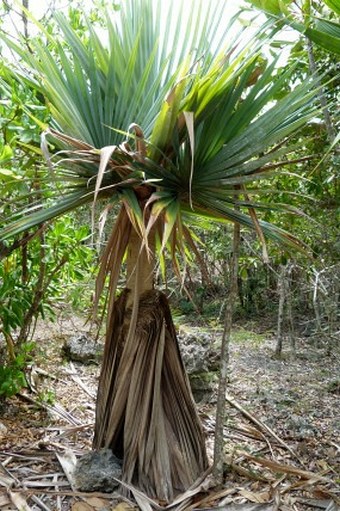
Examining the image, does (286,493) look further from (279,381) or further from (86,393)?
(279,381)

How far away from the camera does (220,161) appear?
2025 millimetres

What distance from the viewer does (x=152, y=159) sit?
2.03 m

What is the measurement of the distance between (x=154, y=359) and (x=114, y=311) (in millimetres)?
316

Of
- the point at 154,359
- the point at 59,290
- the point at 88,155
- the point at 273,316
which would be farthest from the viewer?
the point at 273,316

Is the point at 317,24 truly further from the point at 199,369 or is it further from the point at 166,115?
the point at 199,369

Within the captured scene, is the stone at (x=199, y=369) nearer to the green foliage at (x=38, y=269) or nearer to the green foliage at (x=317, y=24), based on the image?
the green foliage at (x=38, y=269)

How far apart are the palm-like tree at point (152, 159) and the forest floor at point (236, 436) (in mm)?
251

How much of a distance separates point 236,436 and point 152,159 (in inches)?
71.3

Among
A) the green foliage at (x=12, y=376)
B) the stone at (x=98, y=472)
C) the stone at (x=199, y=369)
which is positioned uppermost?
the green foliage at (x=12, y=376)

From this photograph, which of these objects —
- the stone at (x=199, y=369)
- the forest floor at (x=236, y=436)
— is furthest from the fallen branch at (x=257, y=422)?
the stone at (x=199, y=369)

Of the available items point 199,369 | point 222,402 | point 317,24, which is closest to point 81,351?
point 199,369

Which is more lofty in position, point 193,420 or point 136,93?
point 136,93

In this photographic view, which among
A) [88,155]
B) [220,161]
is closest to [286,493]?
[220,161]

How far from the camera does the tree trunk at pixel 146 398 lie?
2.12 metres
